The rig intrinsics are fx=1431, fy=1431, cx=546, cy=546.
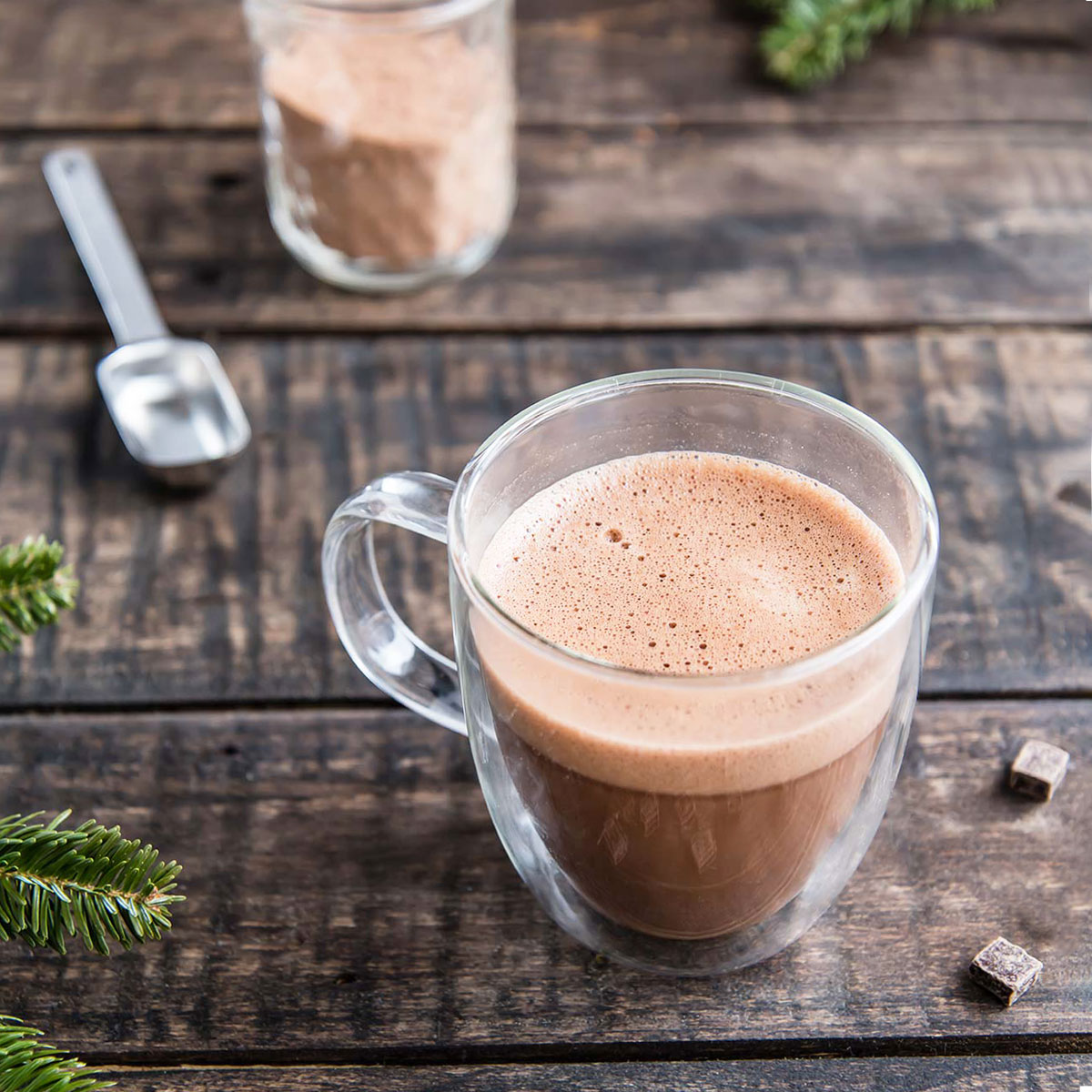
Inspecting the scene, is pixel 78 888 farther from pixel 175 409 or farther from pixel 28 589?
pixel 175 409

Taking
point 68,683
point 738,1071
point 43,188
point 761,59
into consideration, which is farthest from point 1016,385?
point 43,188

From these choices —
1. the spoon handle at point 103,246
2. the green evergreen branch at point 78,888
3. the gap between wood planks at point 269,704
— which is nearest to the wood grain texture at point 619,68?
the spoon handle at point 103,246

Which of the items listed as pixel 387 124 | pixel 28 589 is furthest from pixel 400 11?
pixel 28 589

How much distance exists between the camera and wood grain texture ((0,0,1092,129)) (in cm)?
138

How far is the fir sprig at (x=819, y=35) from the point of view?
4.57ft

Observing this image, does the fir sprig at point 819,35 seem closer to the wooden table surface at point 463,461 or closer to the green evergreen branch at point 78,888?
the wooden table surface at point 463,461

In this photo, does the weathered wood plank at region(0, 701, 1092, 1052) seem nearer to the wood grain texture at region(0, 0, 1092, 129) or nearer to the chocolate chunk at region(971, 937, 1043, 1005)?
the chocolate chunk at region(971, 937, 1043, 1005)

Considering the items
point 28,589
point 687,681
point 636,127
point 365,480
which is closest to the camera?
point 687,681

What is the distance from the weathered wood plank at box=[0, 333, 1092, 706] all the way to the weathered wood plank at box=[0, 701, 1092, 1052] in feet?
0.14

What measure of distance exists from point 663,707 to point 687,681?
0.03 meters

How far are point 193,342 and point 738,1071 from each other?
0.69 m

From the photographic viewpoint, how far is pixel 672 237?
1.26 m

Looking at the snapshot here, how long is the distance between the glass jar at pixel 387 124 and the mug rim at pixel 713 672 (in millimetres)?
458

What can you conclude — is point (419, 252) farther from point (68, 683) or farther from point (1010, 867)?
point (1010, 867)
